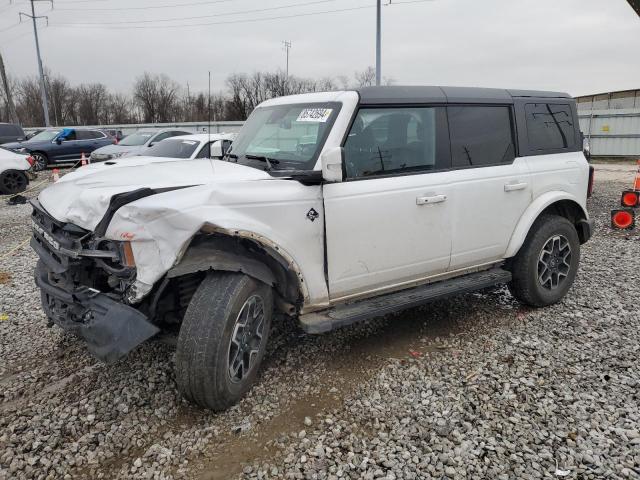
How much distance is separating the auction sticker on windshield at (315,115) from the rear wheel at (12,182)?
11612 millimetres

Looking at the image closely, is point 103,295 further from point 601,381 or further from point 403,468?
point 601,381

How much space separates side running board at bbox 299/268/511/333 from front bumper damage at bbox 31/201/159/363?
1088 millimetres

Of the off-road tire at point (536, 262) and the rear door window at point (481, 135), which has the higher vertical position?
the rear door window at point (481, 135)

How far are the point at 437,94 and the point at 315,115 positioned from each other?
1.09 meters

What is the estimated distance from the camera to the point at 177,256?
9.55ft

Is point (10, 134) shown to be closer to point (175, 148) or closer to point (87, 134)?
point (87, 134)

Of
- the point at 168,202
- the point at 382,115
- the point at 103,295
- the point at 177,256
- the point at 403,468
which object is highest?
the point at 382,115

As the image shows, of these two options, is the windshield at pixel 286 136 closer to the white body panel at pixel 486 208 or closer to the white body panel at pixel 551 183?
the white body panel at pixel 486 208

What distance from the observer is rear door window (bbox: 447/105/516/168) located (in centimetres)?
421

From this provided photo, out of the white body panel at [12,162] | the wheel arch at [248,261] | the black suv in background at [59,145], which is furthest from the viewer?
the black suv in background at [59,145]

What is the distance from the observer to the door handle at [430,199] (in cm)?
388

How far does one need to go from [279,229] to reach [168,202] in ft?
2.34

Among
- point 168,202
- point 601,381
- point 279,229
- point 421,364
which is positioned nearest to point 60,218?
point 168,202

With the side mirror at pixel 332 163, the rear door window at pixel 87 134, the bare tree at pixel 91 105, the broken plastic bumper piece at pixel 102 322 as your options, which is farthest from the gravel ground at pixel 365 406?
the bare tree at pixel 91 105
